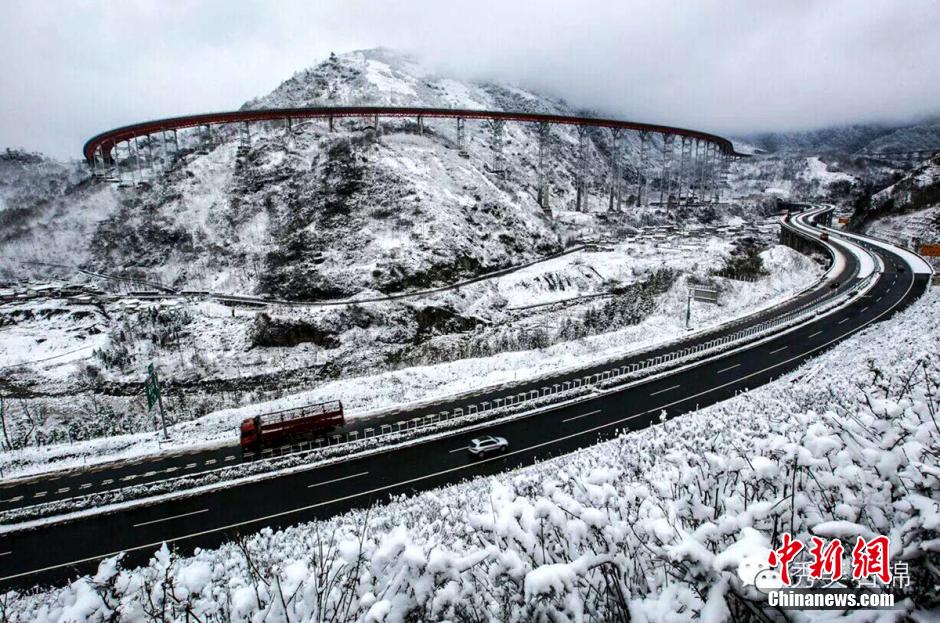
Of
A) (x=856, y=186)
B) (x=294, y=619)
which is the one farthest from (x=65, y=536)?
(x=856, y=186)

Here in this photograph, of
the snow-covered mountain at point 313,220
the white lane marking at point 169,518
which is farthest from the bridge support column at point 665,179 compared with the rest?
the white lane marking at point 169,518

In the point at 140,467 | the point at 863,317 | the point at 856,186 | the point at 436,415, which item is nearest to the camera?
the point at 140,467

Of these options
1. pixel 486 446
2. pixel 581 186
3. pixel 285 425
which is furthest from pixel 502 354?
pixel 581 186

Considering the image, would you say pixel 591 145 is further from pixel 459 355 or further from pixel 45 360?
pixel 45 360

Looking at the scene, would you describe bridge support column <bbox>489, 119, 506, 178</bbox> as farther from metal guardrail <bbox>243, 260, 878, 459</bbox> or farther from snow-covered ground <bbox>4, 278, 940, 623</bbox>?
snow-covered ground <bbox>4, 278, 940, 623</bbox>

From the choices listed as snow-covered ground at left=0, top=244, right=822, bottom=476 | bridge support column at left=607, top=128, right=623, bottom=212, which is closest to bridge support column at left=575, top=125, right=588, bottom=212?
bridge support column at left=607, top=128, right=623, bottom=212

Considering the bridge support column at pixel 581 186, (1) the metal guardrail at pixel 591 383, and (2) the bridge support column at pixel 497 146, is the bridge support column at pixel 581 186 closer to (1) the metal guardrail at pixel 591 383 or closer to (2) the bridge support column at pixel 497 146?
(2) the bridge support column at pixel 497 146

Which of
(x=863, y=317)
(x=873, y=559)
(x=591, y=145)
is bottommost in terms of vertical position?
(x=863, y=317)
